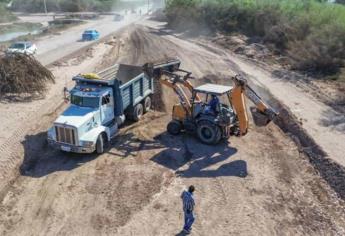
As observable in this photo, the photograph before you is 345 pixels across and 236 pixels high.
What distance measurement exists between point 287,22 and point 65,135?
2819cm

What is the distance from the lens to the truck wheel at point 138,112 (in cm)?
1913

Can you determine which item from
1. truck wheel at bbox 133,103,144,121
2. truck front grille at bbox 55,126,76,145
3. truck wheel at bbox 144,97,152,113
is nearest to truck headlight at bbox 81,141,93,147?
truck front grille at bbox 55,126,76,145

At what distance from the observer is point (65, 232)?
38.4 feet

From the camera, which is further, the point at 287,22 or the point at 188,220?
the point at 287,22

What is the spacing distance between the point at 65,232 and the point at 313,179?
8347mm

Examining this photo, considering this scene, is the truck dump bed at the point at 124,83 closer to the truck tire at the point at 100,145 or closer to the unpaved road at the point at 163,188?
the unpaved road at the point at 163,188

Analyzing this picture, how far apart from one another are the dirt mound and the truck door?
7893 mm

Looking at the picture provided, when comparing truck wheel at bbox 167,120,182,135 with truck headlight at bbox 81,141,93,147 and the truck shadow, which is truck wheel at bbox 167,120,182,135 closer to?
the truck shadow

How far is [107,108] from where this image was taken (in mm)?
16984

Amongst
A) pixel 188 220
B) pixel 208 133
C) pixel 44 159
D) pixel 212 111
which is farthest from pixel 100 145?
pixel 188 220

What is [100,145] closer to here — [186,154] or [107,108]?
[107,108]

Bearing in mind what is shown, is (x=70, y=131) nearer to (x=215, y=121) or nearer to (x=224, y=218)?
(x=215, y=121)

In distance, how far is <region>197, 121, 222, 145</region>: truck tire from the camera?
16.5 meters

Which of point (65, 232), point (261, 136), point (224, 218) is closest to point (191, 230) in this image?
point (224, 218)
